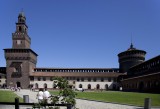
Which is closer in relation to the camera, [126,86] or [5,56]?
[126,86]

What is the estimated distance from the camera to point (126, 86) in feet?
196

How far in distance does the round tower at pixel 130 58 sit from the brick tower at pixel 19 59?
27088mm

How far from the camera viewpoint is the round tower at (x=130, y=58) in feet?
225

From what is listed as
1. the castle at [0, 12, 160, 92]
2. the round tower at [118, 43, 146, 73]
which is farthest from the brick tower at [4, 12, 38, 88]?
the round tower at [118, 43, 146, 73]

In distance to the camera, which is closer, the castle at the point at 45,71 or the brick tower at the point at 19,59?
the brick tower at the point at 19,59

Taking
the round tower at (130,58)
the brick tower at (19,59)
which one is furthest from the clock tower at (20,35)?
the round tower at (130,58)

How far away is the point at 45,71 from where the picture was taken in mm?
73375

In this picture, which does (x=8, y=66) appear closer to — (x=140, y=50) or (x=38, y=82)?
(x=38, y=82)

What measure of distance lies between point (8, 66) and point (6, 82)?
4418 millimetres

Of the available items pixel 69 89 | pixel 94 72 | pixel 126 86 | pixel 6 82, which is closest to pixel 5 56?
pixel 6 82

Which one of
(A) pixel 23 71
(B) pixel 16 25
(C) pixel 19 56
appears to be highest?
(B) pixel 16 25

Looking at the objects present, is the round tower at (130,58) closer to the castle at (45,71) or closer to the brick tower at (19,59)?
the castle at (45,71)

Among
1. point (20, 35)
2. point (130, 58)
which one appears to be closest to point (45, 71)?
point (20, 35)

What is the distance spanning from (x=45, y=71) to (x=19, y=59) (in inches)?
406
